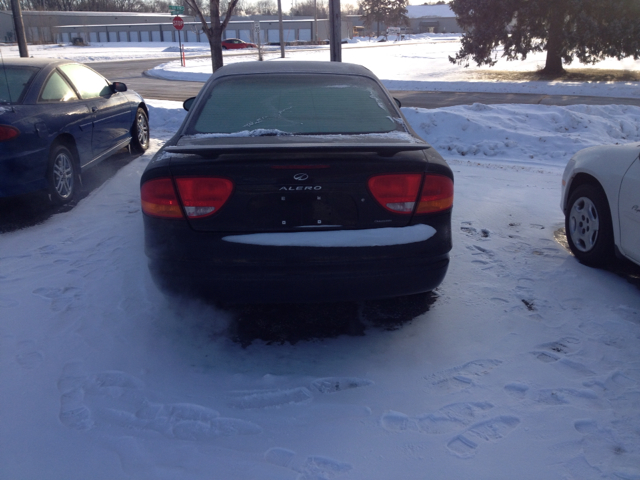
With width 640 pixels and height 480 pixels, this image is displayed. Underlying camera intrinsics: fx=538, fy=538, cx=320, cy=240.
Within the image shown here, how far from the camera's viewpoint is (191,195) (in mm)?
2912

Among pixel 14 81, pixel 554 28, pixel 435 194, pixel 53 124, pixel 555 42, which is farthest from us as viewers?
pixel 555 42

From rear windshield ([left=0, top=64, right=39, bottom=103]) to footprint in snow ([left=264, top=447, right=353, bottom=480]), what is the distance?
4908mm

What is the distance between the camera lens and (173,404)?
2713 mm

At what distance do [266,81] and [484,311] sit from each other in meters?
2.27

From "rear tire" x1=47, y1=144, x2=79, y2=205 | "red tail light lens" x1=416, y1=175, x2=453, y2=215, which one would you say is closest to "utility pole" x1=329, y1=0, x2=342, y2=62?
"rear tire" x1=47, y1=144, x2=79, y2=205

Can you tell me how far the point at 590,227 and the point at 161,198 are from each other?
3.39m

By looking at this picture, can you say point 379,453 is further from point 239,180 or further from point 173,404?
point 239,180

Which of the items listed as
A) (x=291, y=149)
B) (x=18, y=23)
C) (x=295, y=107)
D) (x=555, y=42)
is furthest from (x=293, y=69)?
(x=555, y=42)

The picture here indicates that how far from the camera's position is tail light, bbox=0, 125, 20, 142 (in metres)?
4.95

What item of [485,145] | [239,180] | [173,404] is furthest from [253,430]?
[485,145]

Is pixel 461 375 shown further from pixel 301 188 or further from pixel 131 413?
pixel 131 413

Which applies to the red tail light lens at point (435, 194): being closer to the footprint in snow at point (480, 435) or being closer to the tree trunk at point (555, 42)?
the footprint in snow at point (480, 435)

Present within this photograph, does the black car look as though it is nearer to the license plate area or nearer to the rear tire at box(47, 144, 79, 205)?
the license plate area

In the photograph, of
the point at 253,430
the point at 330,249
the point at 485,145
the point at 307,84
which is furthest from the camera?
the point at 485,145
